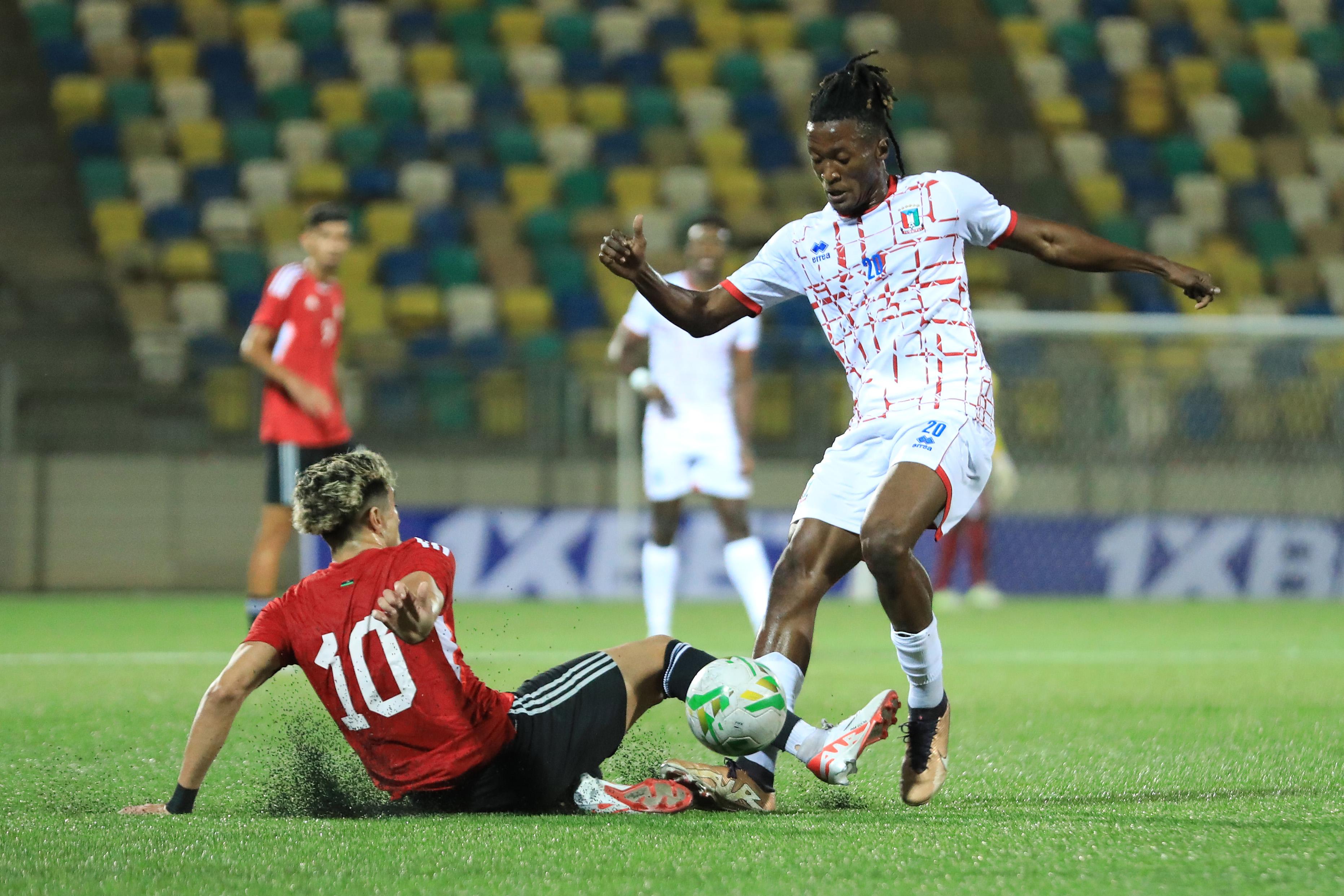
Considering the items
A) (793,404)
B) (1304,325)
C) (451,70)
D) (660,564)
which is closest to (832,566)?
(660,564)

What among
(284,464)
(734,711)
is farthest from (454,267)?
(734,711)

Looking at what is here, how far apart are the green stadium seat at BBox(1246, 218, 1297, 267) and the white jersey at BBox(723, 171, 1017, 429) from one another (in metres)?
14.0

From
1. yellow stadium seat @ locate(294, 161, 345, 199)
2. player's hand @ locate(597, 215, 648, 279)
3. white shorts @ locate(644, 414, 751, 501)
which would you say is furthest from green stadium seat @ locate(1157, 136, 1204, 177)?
player's hand @ locate(597, 215, 648, 279)

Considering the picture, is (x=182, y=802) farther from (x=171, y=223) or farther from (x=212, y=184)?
(x=212, y=184)

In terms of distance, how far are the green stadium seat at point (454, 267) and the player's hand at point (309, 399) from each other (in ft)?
26.5

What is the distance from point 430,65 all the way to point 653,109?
8.03ft

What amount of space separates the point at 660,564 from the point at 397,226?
8.83 meters

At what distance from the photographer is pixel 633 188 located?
17.4 metres

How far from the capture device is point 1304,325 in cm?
1386

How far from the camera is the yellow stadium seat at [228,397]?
13.5m

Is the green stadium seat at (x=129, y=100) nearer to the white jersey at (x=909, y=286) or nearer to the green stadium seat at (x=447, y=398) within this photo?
the green stadium seat at (x=447, y=398)

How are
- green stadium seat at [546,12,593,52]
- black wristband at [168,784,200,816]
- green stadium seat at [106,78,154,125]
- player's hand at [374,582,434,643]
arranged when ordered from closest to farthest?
player's hand at [374,582,434,643]
black wristband at [168,784,200,816]
green stadium seat at [106,78,154,125]
green stadium seat at [546,12,593,52]

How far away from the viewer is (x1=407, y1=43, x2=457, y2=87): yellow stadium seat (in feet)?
60.1

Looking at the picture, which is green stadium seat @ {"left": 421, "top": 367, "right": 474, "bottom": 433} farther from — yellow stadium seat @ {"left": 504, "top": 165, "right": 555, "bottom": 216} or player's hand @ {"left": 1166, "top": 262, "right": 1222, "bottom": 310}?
player's hand @ {"left": 1166, "top": 262, "right": 1222, "bottom": 310}
